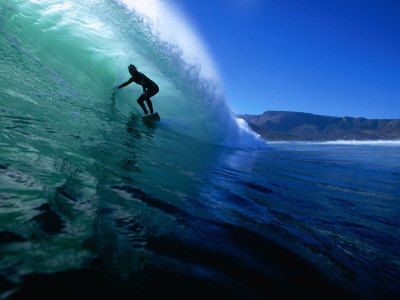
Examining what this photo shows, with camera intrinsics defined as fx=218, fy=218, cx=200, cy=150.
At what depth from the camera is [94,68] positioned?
672cm

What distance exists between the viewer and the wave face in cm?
368

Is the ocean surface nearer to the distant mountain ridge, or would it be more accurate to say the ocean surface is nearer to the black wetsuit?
the black wetsuit

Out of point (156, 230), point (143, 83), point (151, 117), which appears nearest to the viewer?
point (156, 230)

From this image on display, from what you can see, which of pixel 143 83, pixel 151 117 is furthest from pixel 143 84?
pixel 151 117

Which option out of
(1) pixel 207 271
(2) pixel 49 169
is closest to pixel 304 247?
(1) pixel 207 271

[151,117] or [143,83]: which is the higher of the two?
[143,83]

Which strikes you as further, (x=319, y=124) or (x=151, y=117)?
(x=319, y=124)

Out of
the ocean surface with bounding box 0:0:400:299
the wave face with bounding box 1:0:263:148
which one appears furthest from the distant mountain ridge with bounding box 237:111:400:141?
the ocean surface with bounding box 0:0:400:299

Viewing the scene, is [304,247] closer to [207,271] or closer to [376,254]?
[376,254]

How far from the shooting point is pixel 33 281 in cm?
51

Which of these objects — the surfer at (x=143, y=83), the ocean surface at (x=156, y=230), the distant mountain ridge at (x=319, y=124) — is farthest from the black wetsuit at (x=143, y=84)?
the distant mountain ridge at (x=319, y=124)

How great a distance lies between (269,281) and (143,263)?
0.49 meters

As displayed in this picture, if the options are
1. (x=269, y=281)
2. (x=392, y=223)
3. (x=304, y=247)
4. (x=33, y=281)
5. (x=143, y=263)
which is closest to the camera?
(x=33, y=281)

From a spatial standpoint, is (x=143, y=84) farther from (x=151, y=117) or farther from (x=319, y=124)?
(x=319, y=124)
